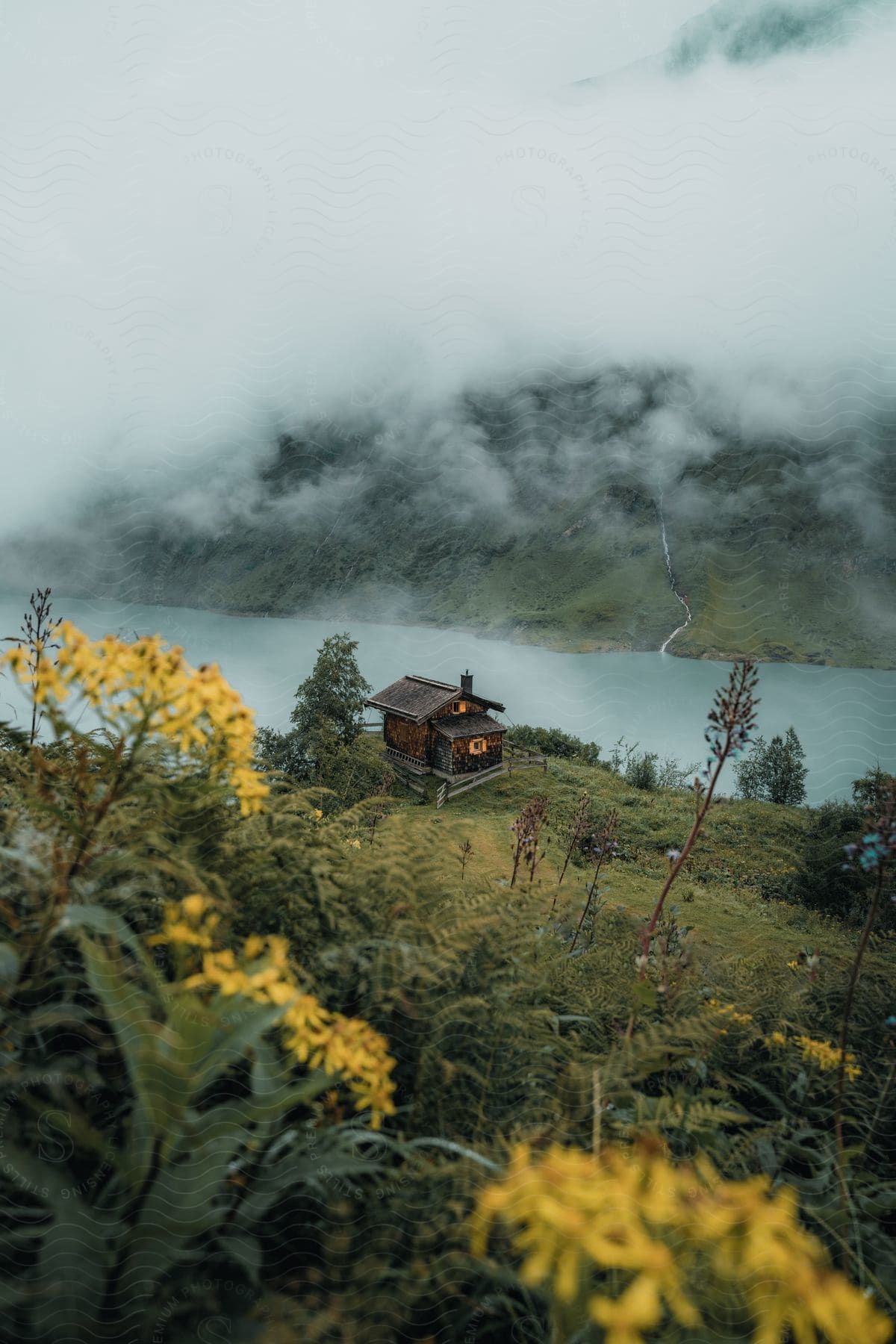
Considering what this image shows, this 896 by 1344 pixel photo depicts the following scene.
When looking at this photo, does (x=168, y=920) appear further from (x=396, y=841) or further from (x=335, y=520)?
(x=335, y=520)

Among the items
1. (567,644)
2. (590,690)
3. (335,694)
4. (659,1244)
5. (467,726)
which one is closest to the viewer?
(659,1244)

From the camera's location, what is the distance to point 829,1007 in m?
3.82

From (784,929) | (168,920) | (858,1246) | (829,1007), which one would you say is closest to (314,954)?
(168,920)

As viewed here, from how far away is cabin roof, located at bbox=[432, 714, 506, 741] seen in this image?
28783mm

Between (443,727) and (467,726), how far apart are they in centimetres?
122

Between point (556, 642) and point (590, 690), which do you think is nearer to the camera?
point (590, 690)

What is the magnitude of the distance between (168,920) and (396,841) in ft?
3.78

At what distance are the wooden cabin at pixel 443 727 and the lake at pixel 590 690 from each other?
5.67 m

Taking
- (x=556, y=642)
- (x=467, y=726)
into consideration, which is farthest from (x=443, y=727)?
(x=556, y=642)

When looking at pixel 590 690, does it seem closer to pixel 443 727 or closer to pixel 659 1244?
pixel 443 727

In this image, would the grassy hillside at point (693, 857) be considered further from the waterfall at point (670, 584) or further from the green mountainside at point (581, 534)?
the waterfall at point (670, 584)

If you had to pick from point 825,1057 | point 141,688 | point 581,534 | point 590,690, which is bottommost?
point 825,1057

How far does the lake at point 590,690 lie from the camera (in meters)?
36.8

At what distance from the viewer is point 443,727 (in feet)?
95.2
